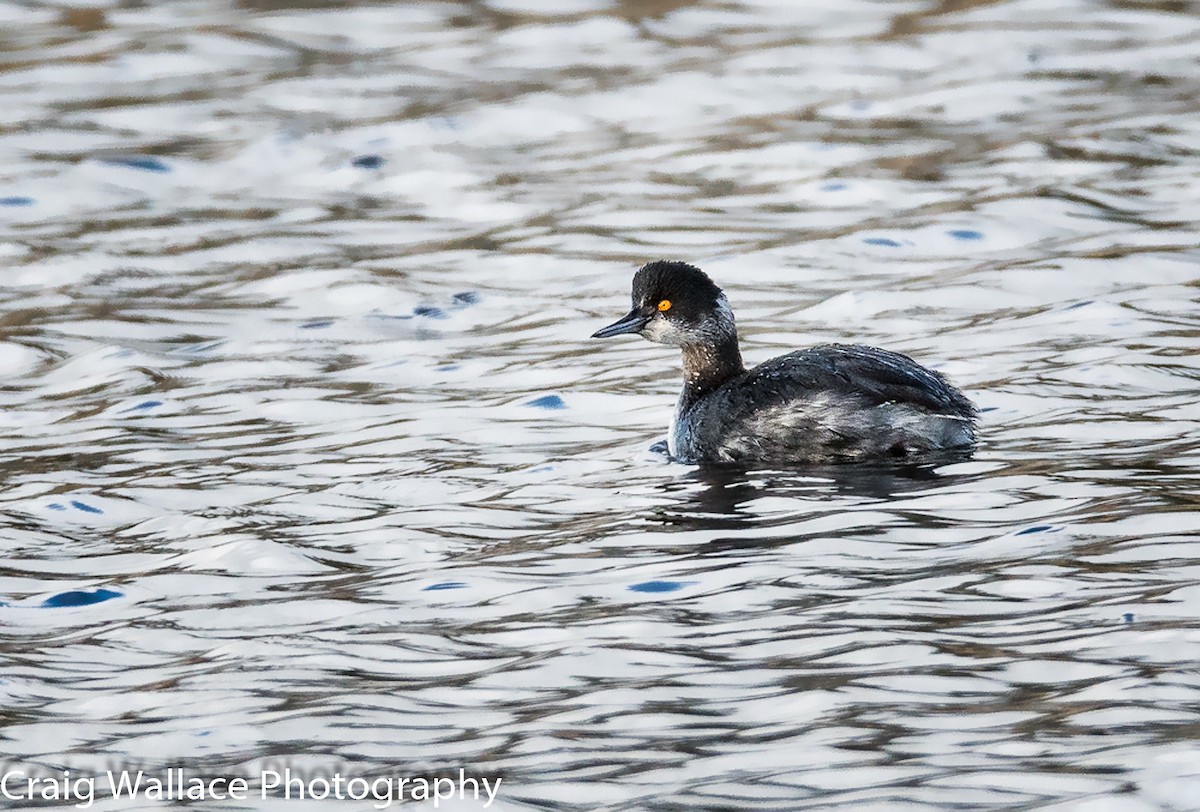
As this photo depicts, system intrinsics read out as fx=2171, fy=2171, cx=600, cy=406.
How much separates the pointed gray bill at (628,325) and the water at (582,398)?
1.51ft

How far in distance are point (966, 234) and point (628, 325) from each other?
371 centimetres

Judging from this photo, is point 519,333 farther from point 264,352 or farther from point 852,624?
point 852,624

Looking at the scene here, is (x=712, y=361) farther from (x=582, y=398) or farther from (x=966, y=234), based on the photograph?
(x=966, y=234)

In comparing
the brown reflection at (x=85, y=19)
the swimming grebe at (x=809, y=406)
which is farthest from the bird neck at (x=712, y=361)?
the brown reflection at (x=85, y=19)

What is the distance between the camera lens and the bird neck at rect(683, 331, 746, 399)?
32.2 ft

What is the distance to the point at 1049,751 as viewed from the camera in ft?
17.9

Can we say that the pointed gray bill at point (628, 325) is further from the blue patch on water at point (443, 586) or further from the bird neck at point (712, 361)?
the blue patch on water at point (443, 586)

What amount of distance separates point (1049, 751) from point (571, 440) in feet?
14.5

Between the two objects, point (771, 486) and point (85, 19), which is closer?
point (771, 486)

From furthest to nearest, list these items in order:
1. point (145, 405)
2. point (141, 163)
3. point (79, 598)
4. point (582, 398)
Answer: point (141, 163), point (145, 405), point (582, 398), point (79, 598)

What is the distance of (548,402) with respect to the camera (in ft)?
33.8

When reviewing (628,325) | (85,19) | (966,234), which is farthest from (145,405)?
(85,19)

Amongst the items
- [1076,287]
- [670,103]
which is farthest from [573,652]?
[670,103]

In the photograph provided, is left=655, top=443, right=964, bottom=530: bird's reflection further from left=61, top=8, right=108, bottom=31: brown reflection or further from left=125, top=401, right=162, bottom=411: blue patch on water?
left=61, top=8, right=108, bottom=31: brown reflection
